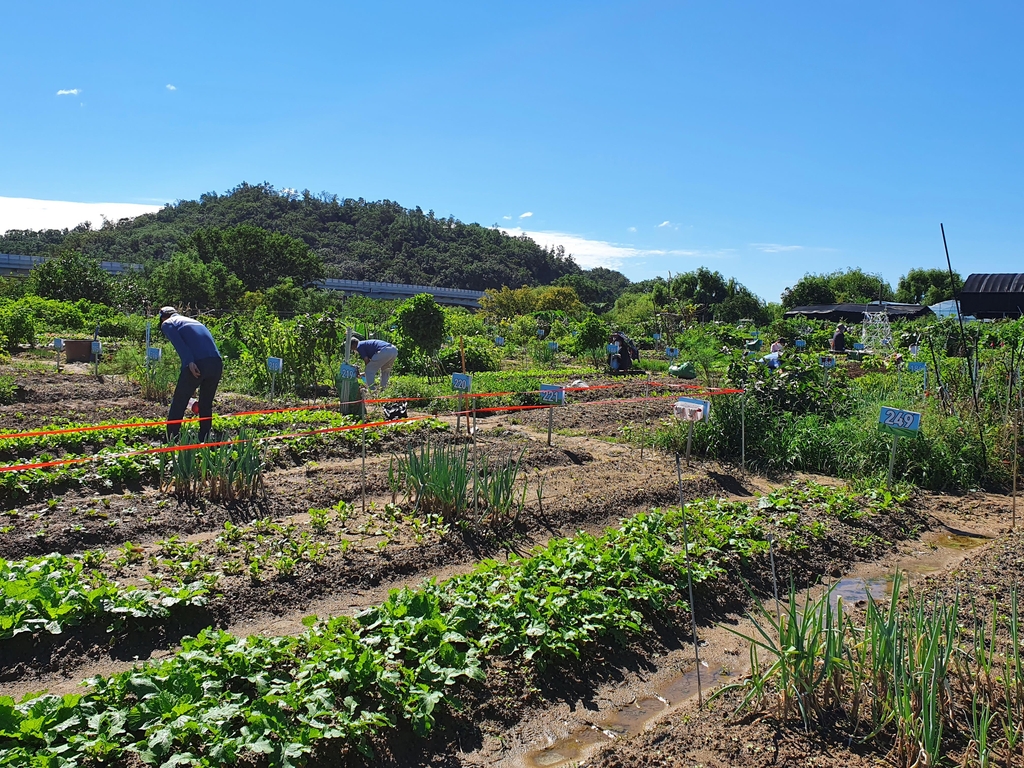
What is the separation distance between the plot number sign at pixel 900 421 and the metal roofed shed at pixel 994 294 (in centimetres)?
2448

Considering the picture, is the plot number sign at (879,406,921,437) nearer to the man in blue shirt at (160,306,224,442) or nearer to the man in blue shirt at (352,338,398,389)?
the man in blue shirt at (352,338,398,389)

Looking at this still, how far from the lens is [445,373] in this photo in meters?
15.0

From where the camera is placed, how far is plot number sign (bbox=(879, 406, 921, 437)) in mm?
6090

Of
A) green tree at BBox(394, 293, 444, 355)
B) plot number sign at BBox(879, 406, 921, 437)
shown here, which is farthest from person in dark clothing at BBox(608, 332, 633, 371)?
plot number sign at BBox(879, 406, 921, 437)

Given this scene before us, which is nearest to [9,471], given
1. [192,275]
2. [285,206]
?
[192,275]

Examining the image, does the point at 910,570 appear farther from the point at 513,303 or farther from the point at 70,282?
the point at 513,303

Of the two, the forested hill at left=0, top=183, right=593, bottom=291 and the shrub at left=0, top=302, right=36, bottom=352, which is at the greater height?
the forested hill at left=0, top=183, right=593, bottom=291

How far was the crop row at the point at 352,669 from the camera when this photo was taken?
2.45 metres

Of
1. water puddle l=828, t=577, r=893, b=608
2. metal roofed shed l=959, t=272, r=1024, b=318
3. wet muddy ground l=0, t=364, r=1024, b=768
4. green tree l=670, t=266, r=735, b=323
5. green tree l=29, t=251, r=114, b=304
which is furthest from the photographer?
green tree l=670, t=266, r=735, b=323

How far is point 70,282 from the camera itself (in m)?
28.4

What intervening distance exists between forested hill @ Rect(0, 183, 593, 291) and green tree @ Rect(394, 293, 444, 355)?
56.2m

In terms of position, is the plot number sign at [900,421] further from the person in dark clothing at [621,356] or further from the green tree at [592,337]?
the green tree at [592,337]

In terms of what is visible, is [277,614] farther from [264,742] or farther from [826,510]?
[826,510]

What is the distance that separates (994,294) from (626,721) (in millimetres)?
30305
